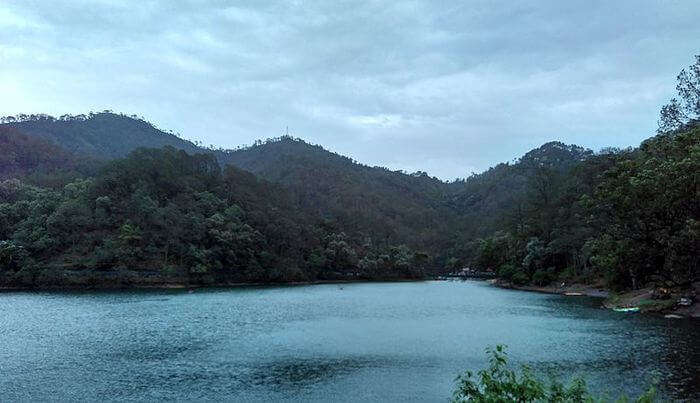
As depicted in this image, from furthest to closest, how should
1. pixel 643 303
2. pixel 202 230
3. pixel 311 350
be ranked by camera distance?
1. pixel 202 230
2. pixel 643 303
3. pixel 311 350

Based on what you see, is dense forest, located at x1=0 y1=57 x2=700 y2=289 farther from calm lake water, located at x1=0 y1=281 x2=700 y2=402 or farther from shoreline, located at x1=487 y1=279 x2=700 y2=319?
calm lake water, located at x1=0 y1=281 x2=700 y2=402

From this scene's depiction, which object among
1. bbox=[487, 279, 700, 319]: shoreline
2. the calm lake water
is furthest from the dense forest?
the calm lake water

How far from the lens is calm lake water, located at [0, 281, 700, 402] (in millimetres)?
22797

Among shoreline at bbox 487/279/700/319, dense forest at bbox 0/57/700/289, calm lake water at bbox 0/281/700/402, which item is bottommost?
calm lake water at bbox 0/281/700/402

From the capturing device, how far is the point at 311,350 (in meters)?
31.9

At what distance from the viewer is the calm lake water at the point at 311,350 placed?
22.8 metres

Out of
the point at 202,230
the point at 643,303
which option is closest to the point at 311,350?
the point at 643,303

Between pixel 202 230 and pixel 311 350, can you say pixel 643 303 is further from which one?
pixel 202 230

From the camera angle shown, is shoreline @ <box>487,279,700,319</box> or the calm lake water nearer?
the calm lake water

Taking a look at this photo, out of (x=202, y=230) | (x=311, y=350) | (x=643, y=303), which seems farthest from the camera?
(x=202, y=230)

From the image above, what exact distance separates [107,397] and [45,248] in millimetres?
74674

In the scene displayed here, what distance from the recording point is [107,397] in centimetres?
2142

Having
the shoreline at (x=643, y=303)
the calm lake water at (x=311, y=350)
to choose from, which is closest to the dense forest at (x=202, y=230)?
the shoreline at (x=643, y=303)

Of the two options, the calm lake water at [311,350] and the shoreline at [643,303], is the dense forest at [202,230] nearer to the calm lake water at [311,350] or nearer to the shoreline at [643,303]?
the shoreline at [643,303]
